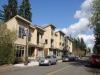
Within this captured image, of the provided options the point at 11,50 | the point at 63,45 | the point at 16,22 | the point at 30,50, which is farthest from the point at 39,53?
the point at 63,45

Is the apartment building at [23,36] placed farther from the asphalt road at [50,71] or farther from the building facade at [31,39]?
the asphalt road at [50,71]

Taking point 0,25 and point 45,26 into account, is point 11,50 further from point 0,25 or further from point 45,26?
point 45,26

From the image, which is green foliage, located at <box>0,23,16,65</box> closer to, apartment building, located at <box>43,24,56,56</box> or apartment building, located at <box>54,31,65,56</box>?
apartment building, located at <box>43,24,56,56</box>

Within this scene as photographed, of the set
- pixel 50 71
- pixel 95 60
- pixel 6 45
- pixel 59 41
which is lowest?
pixel 50 71

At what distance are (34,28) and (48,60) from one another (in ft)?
61.5

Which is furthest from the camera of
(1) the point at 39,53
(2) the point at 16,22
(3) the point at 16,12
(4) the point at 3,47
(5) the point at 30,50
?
(3) the point at 16,12

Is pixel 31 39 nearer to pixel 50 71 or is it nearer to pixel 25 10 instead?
pixel 25 10

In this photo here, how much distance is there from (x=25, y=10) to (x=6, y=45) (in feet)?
145

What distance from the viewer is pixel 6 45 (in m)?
38.5

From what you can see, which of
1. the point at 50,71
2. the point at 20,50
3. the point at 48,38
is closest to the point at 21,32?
the point at 20,50

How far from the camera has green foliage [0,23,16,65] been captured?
37697 millimetres

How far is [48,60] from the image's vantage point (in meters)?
41.4

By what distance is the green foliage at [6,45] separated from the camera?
1484 inches

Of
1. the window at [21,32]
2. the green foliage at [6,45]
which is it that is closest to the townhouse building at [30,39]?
the window at [21,32]
